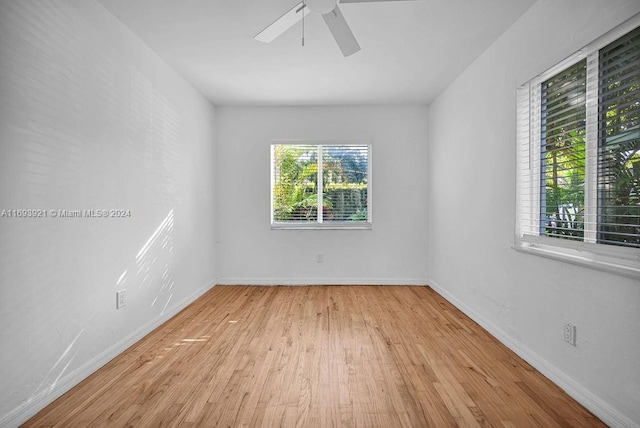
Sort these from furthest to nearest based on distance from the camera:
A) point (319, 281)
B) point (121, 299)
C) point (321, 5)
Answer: point (319, 281)
point (121, 299)
point (321, 5)

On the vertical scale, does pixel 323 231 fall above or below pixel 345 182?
below

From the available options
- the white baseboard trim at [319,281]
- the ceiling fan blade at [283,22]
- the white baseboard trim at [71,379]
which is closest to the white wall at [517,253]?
the white baseboard trim at [319,281]

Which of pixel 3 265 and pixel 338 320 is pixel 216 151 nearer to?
pixel 338 320

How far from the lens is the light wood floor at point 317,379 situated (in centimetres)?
175

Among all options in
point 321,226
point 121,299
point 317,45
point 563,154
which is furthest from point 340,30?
point 321,226

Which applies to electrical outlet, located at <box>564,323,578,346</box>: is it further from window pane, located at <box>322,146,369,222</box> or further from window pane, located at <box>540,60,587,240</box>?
window pane, located at <box>322,146,369,222</box>

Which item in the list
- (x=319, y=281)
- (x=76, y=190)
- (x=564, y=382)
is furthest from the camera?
(x=319, y=281)

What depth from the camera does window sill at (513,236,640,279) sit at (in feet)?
5.37

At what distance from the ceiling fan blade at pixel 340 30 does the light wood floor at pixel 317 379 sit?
2.10m

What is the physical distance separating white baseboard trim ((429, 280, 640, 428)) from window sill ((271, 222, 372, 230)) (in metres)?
1.94

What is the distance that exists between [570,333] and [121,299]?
2956mm

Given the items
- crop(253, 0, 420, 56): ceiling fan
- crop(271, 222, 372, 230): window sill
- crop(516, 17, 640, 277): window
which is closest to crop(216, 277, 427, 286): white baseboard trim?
crop(271, 222, 372, 230): window sill

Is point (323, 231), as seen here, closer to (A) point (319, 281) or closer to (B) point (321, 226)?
(B) point (321, 226)

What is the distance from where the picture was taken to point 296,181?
188 inches
